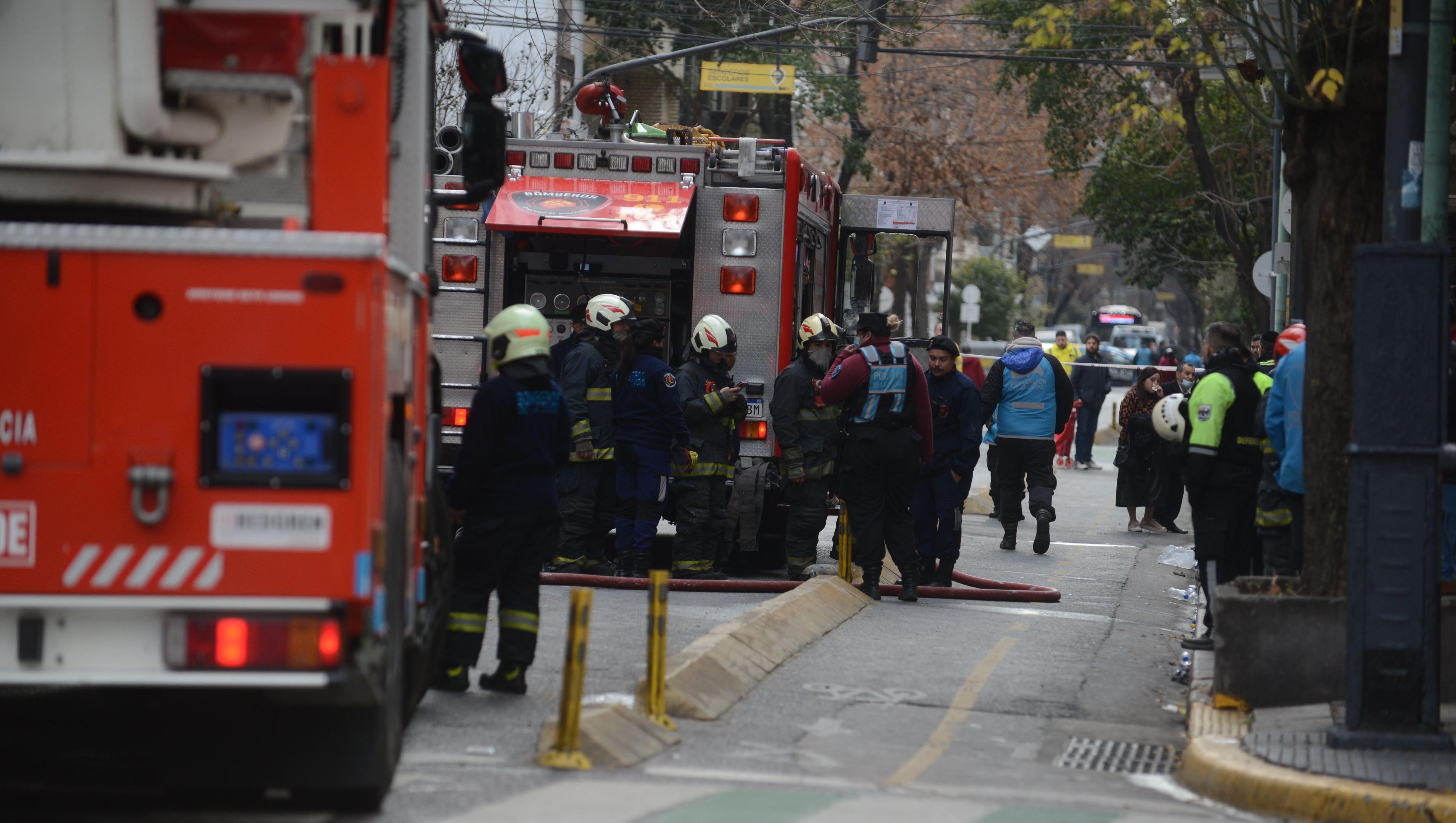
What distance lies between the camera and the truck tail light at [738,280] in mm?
12664

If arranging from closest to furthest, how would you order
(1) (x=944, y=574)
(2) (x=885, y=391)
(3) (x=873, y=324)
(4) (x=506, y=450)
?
1. (4) (x=506, y=450)
2. (2) (x=885, y=391)
3. (3) (x=873, y=324)
4. (1) (x=944, y=574)

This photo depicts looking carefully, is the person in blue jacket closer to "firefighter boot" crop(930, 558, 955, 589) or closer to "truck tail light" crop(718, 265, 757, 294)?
"truck tail light" crop(718, 265, 757, 294)

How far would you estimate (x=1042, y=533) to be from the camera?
15.9 meters

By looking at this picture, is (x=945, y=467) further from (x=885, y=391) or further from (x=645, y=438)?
(x=645, y=438)

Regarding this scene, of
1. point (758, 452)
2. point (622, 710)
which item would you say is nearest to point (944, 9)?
point (758, 452)

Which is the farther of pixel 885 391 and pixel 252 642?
pixel 885 391

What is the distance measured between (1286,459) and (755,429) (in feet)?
14.8

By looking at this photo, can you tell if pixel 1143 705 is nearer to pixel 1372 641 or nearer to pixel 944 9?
pixel 1372 641

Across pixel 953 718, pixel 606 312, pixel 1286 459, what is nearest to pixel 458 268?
pixel 606 312

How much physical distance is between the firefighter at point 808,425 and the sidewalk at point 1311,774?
464 centimetres

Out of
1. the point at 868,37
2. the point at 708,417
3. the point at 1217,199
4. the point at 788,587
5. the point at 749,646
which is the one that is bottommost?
the point at 788,587

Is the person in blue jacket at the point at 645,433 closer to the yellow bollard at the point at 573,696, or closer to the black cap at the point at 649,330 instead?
the black cap at the point at 649,330

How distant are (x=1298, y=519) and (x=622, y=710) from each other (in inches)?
162

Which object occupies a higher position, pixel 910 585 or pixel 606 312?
pixel 606 312
